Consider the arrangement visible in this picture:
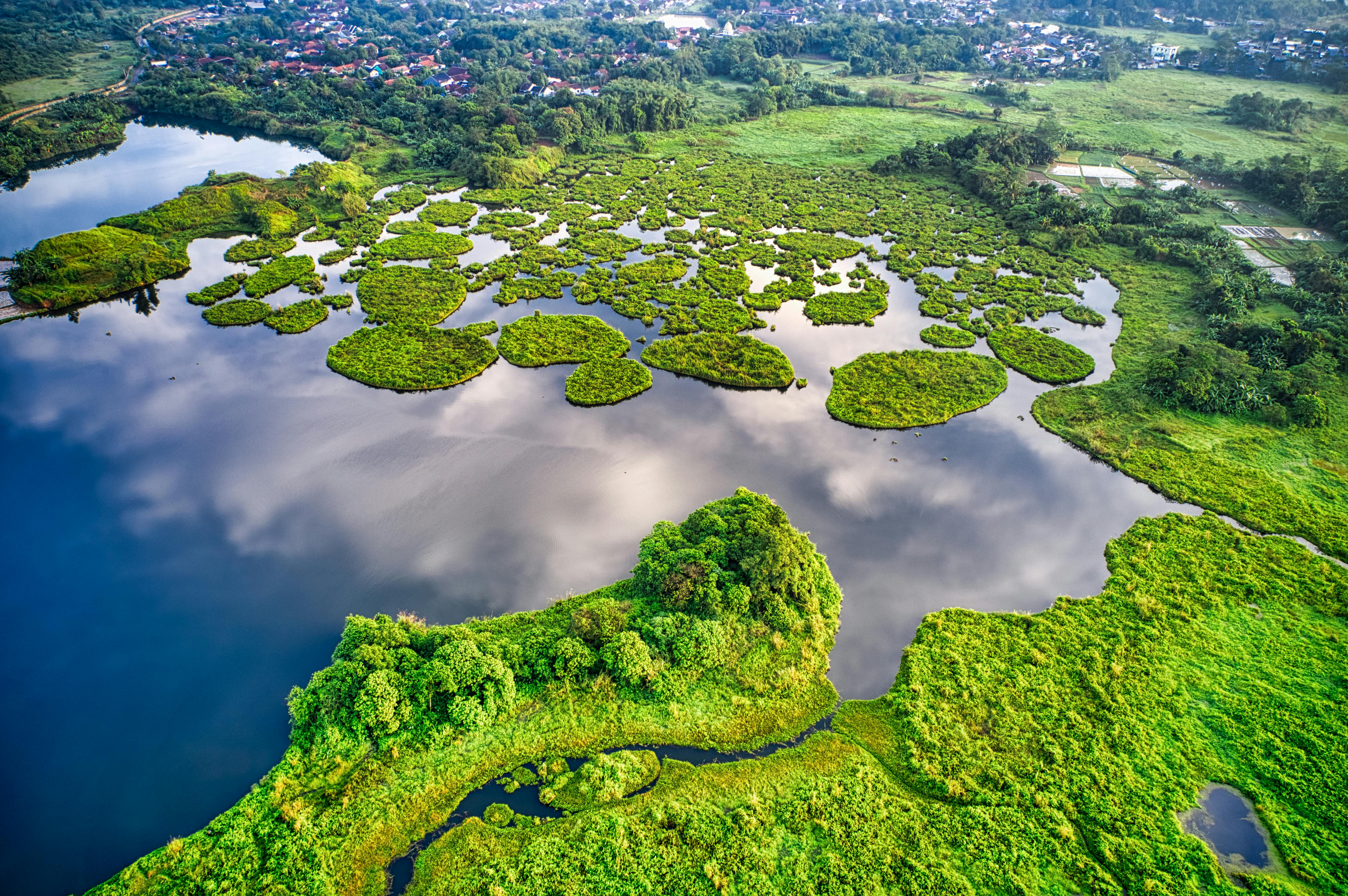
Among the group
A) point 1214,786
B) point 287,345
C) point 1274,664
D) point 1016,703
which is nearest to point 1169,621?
point 1274,664

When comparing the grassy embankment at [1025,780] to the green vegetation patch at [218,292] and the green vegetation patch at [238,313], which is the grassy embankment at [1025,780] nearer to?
the green vegetation patch at [238,313]

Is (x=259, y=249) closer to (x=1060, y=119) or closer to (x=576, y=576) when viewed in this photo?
(x=576, y=576)

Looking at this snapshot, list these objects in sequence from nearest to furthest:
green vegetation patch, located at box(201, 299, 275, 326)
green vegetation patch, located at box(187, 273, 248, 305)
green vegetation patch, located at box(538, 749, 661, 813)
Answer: green vegetation patch, located at box(538, 749, 661, 813), green vegetation patch, located at box(201, 299, 275, 326), green vegetation patch, located at box(187, 273, 248, 305)

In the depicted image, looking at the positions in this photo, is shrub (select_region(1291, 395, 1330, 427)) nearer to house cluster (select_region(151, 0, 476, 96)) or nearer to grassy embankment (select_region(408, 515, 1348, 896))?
grassy embankment (select_region(408, 515, 1348, 896))

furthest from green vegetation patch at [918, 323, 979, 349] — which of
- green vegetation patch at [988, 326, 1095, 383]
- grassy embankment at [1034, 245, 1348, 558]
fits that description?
grassy embankment at [1034, 245, 1348, 558]

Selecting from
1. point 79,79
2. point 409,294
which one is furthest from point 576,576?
point 79,79

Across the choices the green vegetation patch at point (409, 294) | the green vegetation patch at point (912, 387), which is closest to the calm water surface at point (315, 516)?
the green vegetation patch at point (912, 387)
